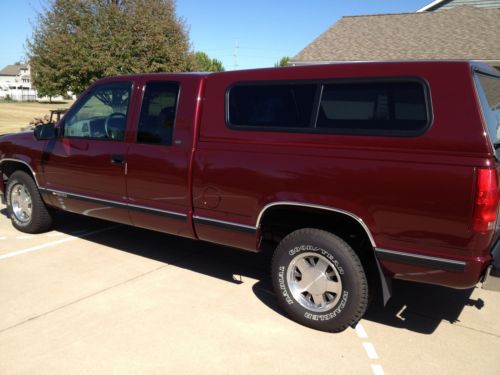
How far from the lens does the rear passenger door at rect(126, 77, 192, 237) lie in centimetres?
405

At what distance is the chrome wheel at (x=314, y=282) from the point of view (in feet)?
11.4

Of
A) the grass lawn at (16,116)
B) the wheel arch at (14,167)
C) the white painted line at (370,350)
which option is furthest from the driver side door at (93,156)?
the grass lawn at (16,116)

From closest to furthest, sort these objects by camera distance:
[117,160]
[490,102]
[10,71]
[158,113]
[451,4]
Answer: [490,102] → [158,113] → [117,160] → [451,4] → [10,71]

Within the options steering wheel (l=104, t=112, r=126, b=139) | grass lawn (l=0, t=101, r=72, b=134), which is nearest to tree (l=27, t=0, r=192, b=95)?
grass lawn (l=0, t=101, r=72, b=134)

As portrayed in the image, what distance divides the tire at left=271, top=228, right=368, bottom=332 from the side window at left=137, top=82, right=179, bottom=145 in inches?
59.9

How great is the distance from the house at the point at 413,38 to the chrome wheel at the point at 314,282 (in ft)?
43.9

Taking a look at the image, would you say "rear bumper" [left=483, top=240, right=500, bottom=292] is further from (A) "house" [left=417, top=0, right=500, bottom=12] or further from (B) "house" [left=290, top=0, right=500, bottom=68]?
(A) "house" [left=417, top=0, right=500, bottom=12]

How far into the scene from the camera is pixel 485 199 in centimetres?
273

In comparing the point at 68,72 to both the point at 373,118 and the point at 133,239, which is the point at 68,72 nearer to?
the point at 133,239

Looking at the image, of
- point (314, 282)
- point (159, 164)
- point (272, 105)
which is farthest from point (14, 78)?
point (314, 282)

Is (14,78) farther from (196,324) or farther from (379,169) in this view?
(379,169)

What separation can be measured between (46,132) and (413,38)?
14.9m

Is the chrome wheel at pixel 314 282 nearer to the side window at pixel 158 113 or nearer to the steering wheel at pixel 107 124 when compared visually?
the side window at pixel 158 113

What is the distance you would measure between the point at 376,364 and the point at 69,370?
207 centimetres
